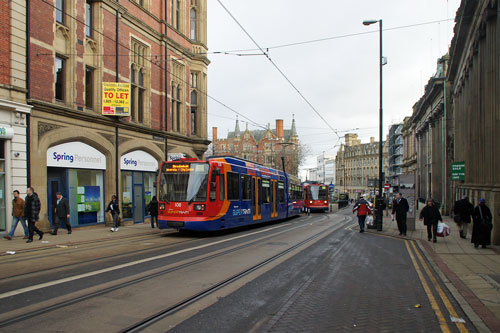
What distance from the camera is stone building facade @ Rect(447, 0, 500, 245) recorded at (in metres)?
15.2

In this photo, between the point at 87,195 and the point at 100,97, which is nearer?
the point at 87,195

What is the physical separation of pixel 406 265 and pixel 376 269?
1140 mm

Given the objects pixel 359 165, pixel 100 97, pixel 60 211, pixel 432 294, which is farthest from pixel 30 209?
pixel 359 165

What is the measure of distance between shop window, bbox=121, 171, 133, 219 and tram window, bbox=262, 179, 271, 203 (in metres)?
7.46

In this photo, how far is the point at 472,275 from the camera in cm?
885

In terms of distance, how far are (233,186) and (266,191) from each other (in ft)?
16.6

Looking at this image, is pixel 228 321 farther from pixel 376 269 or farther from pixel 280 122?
pixel 280 122

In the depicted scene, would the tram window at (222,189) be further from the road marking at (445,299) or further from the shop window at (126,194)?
the shop window at (126,194)

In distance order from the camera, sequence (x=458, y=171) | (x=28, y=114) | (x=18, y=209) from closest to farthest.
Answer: (x=18, y=209) < (x=28, y=114) < (x=458, y=171)

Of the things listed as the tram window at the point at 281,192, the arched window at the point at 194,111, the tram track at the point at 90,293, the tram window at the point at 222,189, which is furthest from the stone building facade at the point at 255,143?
the tram track at the point at 90,293

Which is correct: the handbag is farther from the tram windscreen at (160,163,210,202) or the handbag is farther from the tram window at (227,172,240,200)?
the tram windscreen at (160,163,210,202)

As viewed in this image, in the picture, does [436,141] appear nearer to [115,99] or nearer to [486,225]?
[486,225]

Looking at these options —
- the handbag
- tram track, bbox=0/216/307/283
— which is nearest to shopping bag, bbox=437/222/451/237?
the handbag

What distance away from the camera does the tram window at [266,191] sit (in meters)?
21.6
